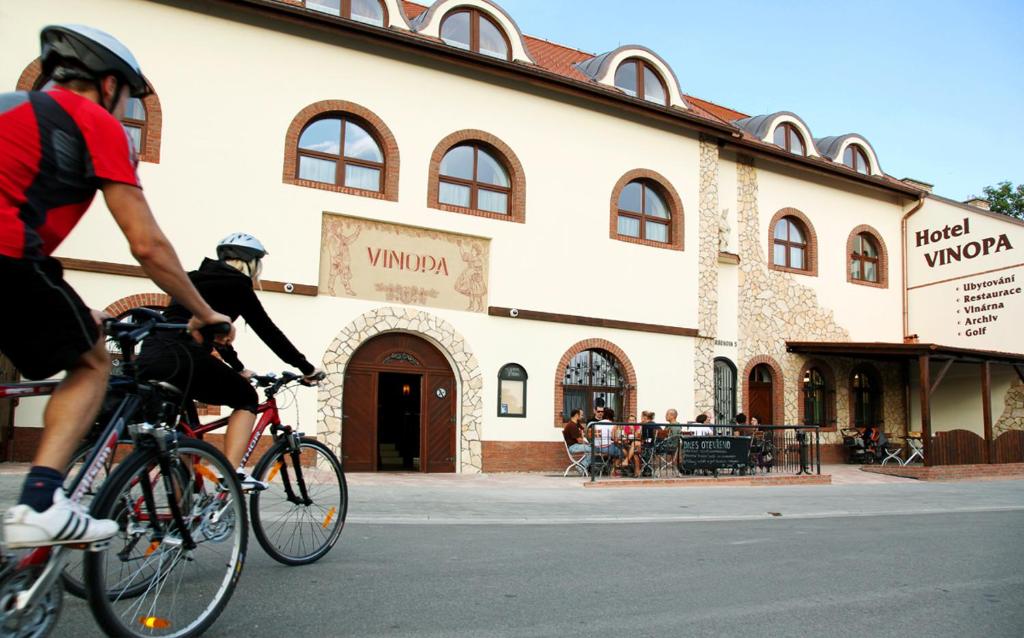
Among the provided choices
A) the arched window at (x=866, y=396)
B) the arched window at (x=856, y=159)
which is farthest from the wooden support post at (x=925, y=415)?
the arched window at (x=856, y=159)

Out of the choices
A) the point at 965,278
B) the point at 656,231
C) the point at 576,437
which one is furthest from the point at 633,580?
the point at 965,278

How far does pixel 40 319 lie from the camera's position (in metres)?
2.56

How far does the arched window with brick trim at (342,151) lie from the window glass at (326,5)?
179cm

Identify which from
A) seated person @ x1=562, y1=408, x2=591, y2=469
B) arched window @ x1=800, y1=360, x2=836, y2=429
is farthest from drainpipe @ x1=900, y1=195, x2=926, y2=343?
seated person @ x1=562, y1=408, x2=591, y2=469

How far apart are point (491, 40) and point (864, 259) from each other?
44.3 ft

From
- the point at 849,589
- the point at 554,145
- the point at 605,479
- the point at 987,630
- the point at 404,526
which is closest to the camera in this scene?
the point at 987,630

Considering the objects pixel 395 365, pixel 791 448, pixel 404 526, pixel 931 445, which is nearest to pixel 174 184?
pixel 395 365

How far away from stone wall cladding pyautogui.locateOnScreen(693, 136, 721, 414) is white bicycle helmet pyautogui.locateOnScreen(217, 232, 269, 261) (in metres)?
16.3

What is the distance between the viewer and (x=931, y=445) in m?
19.7

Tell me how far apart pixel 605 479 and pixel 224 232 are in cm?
791

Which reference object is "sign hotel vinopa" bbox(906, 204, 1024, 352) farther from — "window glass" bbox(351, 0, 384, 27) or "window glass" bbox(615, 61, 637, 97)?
"window glass" bbox(351, 0, 384, 27)

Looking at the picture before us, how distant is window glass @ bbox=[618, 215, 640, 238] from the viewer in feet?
63.8

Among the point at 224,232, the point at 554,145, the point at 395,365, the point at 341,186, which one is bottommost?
the point at 395,365

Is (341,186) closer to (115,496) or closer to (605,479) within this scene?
(605,479)
